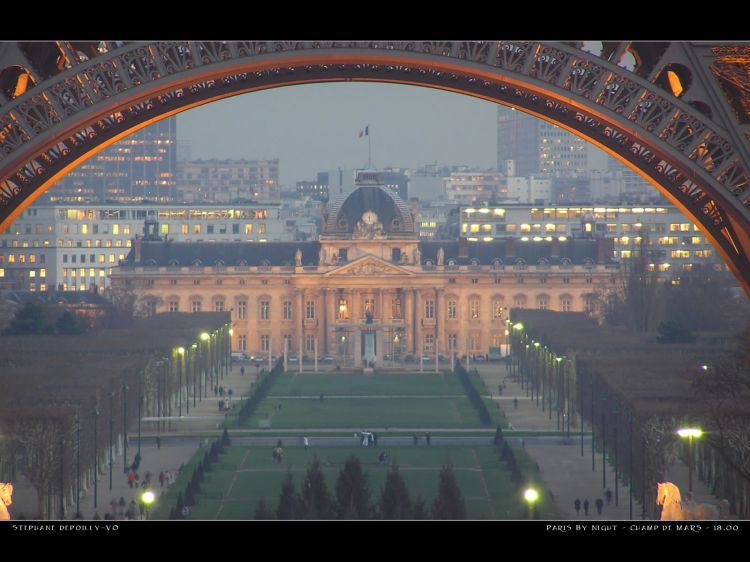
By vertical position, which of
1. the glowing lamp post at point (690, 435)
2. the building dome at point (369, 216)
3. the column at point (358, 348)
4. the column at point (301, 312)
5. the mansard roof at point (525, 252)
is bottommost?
the glowing lamp post at point (690, 435)

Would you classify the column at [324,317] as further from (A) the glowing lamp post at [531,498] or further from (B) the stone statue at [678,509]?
(B) the stone statue at [678,509]

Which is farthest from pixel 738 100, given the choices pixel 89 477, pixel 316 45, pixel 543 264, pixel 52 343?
pixel 543 264

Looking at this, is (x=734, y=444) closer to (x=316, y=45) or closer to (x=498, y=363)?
(x=316, y=45)

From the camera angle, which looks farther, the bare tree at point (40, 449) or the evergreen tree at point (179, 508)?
the bare tree at point (40, 449)

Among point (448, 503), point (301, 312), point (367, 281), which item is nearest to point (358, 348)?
point (301, 312)

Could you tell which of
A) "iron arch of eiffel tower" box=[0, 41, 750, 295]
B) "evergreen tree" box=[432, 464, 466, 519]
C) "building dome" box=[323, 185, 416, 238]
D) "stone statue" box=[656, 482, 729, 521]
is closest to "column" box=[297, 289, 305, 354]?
"building dome" box=[323, 185, 416, 238]

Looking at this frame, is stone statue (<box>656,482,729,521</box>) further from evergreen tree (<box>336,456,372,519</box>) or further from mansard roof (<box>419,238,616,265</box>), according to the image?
mansard roof (<box>419,238,616,265</box>)

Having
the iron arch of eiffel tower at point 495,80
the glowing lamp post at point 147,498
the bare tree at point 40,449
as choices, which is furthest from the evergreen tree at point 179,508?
the iron arch of eiffel tower at point 495,80

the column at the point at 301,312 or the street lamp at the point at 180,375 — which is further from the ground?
the column at the point at 301,312
